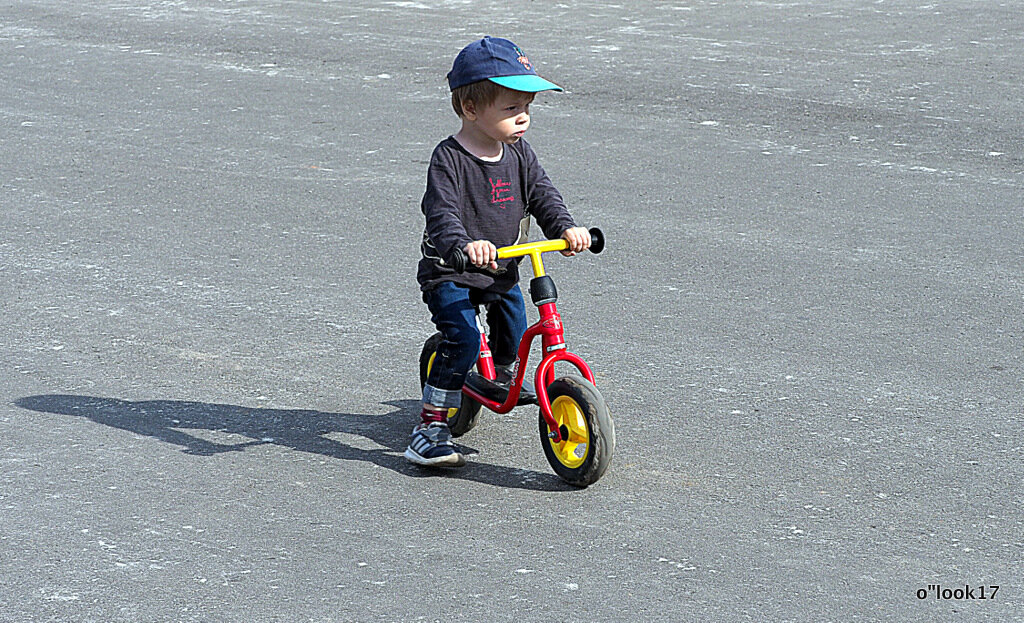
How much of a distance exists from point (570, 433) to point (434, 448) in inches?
20.4

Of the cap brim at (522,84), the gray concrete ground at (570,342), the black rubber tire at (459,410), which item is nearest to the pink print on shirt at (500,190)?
the cap brim at (522,84)

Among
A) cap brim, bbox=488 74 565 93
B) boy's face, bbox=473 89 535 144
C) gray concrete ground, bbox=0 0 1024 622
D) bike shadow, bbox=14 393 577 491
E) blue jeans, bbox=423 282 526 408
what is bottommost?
bike shadow, bbox=14 393 577 491

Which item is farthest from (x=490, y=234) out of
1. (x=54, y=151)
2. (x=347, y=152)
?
(x=54, y=151)

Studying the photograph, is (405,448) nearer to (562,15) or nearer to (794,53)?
(794,53)

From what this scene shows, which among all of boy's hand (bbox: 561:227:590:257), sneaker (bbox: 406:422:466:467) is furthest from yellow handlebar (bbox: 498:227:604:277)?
sneaker (bbox: 406:422:466:467)

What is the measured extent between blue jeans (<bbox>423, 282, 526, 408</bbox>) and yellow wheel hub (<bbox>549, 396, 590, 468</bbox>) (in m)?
0.40

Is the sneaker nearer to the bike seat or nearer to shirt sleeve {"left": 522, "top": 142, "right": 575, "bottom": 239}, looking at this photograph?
the bike seat

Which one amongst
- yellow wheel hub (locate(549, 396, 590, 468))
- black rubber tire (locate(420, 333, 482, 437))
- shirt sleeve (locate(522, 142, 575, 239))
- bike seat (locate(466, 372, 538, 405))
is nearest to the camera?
yellow wheel hub (locate(549, 396, 590, 468))

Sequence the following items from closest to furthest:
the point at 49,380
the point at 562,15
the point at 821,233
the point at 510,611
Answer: the point at 510,611 → the point at 49,380 → the point at 821,233 → the point at 562,15

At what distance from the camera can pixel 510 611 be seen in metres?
3.91

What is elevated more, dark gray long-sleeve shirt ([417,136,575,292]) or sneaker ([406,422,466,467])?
dark gray long-sleeve shirt ([417,136,575,292])

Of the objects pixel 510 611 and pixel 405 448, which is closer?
pixel 510 611

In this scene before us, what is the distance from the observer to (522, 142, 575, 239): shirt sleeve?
15.6ft

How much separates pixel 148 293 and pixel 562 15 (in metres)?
8.62
